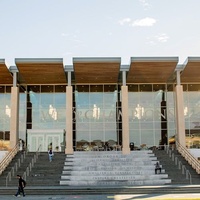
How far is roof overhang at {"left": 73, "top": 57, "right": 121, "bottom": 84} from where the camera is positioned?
32.4 m

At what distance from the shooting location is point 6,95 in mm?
39469

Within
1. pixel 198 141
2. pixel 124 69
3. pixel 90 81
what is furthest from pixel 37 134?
pixel 198 141

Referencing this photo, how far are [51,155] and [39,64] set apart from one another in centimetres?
752

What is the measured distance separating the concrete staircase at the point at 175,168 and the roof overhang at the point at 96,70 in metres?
7.92

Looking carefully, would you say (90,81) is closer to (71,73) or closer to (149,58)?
(71,73)

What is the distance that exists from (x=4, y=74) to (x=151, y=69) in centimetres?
1275

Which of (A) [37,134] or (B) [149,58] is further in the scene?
(A) [37,134]

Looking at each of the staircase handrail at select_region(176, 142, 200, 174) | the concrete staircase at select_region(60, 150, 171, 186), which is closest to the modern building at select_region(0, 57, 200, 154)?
the staircase handrail at select_region(176, 142, 200, 174)

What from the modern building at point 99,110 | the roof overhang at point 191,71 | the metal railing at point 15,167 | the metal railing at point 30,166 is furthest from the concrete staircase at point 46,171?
the roof overhang at point 191,71

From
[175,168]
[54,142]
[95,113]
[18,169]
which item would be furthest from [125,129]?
[18,169]

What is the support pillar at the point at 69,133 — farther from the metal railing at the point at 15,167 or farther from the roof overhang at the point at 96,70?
the metal railing at the point at 15,167

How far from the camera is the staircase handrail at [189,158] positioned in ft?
92.2

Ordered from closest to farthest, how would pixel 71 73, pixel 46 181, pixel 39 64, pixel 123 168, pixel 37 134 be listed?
1. pixel 46 181
2. pixel 123 168
3. pixel 39 64
4. pixel 71 73
5. pixel 37 134

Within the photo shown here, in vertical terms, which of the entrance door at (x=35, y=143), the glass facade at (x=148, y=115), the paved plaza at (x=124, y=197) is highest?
the glass facade at (x=148, y=115)
